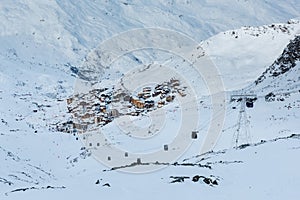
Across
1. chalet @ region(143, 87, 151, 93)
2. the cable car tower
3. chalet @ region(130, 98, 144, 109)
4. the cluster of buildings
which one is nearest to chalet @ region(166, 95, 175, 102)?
the cluster of buildings

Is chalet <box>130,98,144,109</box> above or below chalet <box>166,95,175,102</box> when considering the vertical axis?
above

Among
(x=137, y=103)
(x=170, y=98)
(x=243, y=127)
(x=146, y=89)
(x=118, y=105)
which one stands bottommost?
(x=243, y=127)

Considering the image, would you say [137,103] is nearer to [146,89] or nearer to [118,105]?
[118,105]

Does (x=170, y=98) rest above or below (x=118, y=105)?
below

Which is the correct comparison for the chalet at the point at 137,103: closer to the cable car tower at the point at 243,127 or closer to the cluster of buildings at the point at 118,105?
the cluster of buildings at the point at 118,105

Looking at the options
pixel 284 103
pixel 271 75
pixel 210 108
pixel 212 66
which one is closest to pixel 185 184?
pixel 284 103

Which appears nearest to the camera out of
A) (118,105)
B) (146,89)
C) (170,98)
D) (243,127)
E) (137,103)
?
(243,127)

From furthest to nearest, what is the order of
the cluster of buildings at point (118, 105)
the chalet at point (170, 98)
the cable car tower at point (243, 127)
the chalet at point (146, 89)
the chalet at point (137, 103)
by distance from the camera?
the chalet at point (146, 89) → the chalet at point (137, 103) → the cluster of buildings at point (118, 105) → the chalet at point (170, 98) → the cable car tower at point (243, 127)

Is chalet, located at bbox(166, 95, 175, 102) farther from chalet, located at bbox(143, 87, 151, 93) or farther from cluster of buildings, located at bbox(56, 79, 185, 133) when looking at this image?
chalet, located at bbox(143, 87, 151, 93)

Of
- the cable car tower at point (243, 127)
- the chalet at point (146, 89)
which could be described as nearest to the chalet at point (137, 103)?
the chalet at point (146, 89)

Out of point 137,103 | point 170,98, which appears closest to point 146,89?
point 137,103

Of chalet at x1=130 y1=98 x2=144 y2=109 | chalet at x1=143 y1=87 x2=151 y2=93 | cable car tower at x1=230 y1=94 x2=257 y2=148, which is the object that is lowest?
cable car tower at x1=230 y1=94 x2=257 y2=148

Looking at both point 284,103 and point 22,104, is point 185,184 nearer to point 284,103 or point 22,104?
point 284,103
